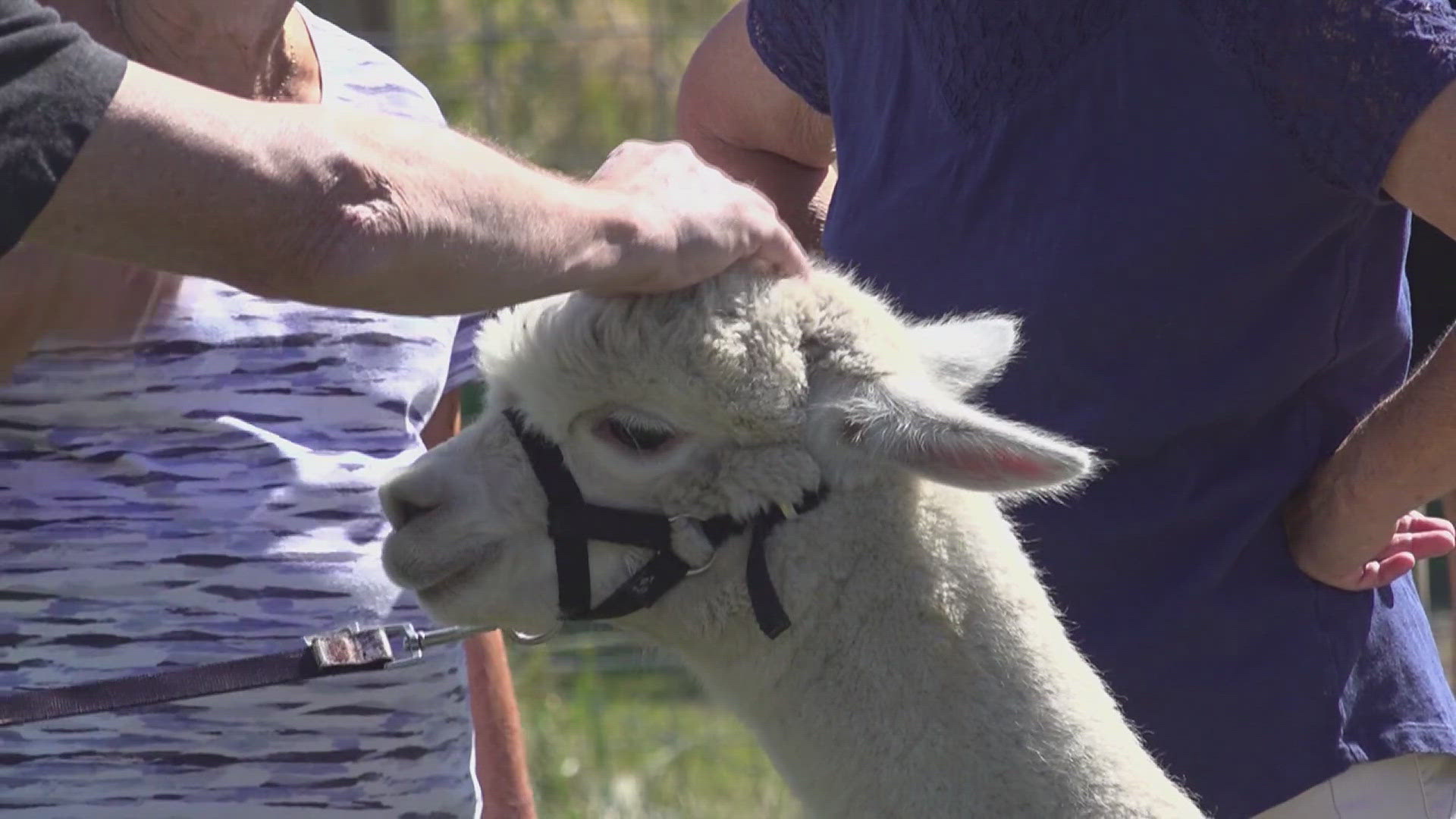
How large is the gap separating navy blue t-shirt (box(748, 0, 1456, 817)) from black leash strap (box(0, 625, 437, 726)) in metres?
0.99

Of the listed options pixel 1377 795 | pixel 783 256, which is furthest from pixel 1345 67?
pixel 1377 795

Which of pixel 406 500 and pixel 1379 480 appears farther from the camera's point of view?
pixel 1379 480

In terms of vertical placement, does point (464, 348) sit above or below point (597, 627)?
above

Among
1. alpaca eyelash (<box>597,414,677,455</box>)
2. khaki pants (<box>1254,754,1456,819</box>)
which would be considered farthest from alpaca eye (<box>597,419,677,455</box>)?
khaki pants (<box>1254,754,1456,819</box>)

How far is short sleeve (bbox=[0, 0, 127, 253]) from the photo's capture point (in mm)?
1465

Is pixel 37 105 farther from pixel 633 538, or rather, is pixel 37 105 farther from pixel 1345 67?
pixel 1345 67

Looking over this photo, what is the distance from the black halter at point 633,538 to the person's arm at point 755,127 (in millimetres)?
1083

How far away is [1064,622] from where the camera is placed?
2.61 meters

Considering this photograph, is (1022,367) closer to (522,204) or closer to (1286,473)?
(1286,473)

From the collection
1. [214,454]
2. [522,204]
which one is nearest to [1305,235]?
[522,204]

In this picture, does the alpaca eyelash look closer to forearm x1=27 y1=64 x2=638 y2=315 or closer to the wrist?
the wrist

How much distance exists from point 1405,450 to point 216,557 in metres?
1.60

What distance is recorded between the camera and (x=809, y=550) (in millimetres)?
2262

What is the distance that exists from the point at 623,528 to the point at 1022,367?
0.70m
